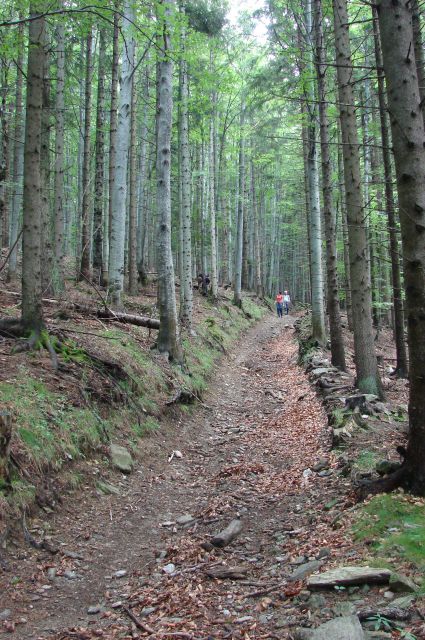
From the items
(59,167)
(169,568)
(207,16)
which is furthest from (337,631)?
(207,16)

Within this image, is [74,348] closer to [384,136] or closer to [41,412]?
[41,412]

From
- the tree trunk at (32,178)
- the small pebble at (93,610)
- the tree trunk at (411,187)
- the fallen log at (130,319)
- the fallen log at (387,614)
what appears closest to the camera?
the fallen log at (387,614)

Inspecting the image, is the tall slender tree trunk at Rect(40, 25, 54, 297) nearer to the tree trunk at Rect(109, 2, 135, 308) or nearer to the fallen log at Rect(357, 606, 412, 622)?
the tree trunk at Rect(109, 2, 135, 308)

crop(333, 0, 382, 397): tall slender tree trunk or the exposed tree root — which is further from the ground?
crop(333, 0, 382, 397): tall slender tree trunk

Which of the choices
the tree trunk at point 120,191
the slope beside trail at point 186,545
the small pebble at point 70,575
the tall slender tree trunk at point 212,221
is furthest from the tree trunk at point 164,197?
the tall slender tree trunk at point 212,221

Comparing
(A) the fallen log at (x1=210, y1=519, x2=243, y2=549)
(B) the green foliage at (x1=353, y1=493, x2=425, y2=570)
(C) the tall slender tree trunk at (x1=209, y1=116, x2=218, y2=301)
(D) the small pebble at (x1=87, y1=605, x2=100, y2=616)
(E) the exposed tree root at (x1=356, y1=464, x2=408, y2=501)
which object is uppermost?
(C) the tall slender tree trunk at (x1=209, y1=116, x2=218, y2=301)

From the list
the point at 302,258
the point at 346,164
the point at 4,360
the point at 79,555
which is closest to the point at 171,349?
the point at 4,360

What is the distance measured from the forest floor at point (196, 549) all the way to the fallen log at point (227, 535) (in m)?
0.06

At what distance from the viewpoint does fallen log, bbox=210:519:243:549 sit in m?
4.62

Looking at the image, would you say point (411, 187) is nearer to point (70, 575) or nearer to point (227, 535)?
point (227, 535)

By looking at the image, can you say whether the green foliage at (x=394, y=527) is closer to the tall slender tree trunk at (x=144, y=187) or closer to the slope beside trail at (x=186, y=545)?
the slope beside trail at (x=186, y=545)

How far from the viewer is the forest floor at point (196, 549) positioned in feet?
11.4

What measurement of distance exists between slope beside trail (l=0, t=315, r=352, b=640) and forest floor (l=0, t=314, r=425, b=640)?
1 cm

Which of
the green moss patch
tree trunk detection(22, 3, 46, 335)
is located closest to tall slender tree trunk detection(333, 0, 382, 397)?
the green moss patch
